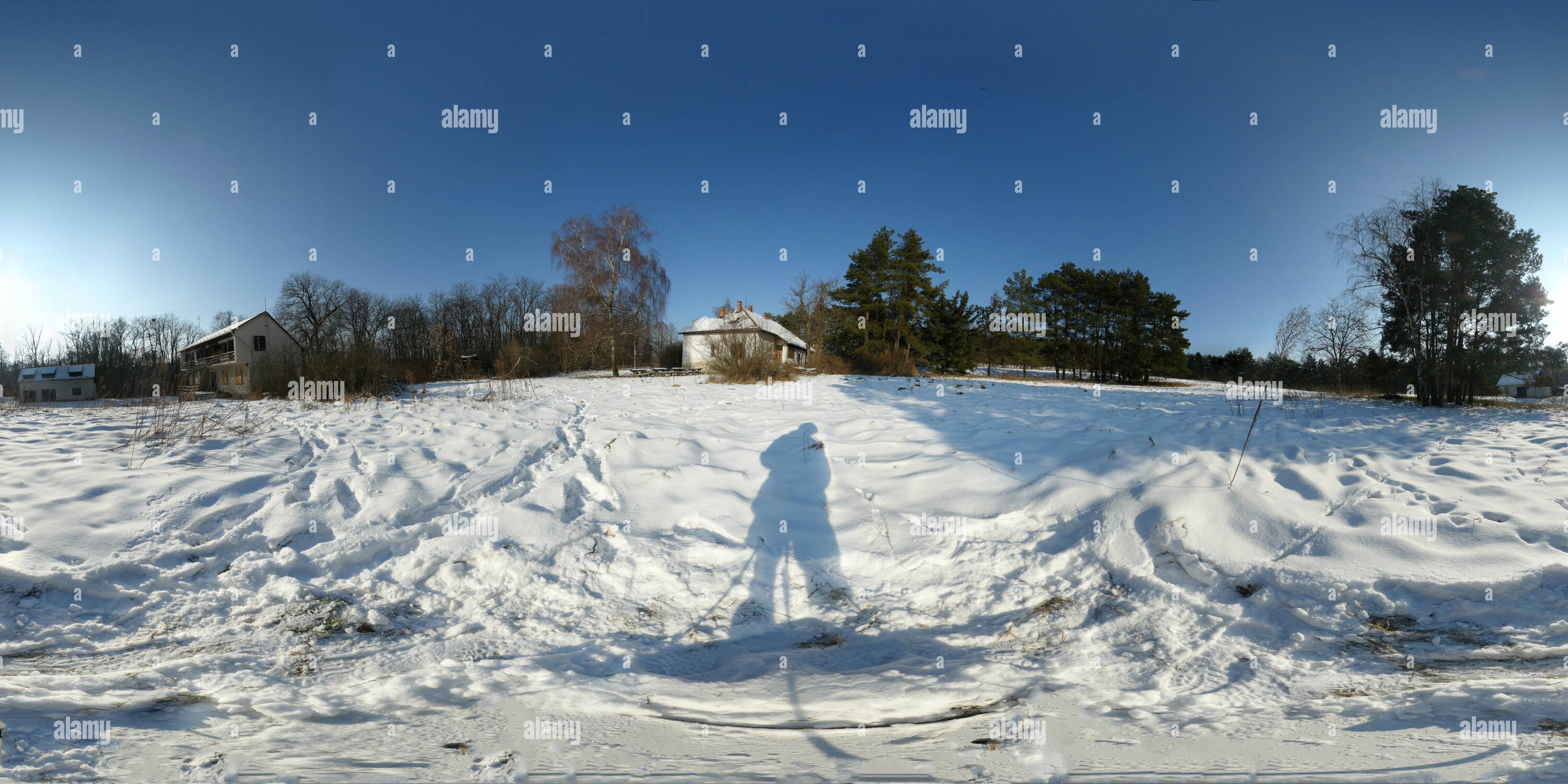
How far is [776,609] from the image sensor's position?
372 centimetres

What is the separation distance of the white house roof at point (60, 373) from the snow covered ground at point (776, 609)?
53.0 meters

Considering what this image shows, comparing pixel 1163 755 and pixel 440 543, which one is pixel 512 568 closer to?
pixel 440 543

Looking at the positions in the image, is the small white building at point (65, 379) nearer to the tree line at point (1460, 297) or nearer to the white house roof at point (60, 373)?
the white house roof at point (60, 373)

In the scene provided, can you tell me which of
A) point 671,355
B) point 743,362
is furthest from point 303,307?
point 743,362

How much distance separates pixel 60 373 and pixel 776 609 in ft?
209

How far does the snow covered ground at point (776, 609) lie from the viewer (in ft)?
7.46

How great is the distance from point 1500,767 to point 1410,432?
8837mm

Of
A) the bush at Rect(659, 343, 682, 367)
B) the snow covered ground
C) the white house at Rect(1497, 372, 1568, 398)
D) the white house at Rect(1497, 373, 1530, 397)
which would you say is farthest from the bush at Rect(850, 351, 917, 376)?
the bush at Rect(659, 343, 682, 367)

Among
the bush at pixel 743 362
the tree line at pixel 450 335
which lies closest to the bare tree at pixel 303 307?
the tree line at pixel 450 335

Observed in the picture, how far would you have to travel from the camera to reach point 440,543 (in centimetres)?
418

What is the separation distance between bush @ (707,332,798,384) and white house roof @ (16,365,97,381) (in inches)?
2017

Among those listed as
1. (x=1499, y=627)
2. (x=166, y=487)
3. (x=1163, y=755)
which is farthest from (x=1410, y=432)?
(x=166, y=487)

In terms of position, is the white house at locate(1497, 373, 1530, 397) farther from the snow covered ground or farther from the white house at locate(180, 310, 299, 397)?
the white house at locate(180, 310, 299, 397)

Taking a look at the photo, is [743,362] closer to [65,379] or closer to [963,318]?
[963,318]
